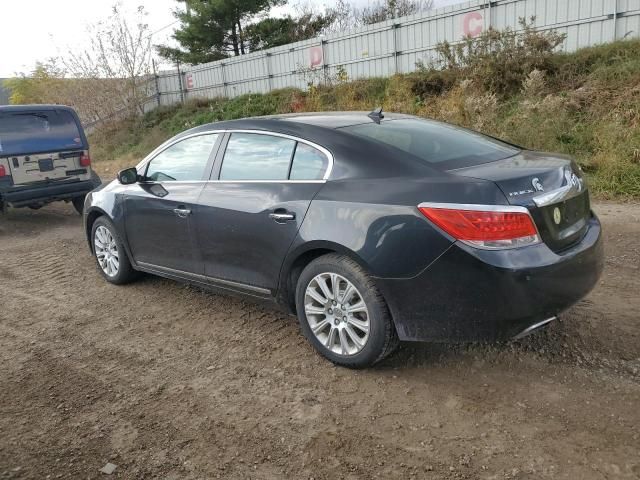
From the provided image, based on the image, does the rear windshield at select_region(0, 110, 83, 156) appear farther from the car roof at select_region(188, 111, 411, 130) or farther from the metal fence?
the metal fence

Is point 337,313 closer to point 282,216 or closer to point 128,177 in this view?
point 282,216

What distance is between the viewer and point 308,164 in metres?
3.63

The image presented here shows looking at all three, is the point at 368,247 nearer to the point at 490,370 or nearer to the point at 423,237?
the point at 423,237

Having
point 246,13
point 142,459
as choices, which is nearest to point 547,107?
point 142,459

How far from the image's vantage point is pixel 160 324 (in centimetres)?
442

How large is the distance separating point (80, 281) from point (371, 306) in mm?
3726

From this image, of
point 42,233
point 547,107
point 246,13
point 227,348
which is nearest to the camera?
point 227,348

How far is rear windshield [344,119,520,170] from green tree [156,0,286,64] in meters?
26.6

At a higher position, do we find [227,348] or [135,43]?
[135,43]

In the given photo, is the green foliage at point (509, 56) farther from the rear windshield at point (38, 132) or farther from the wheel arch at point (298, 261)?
the wheel arch at point (298, 261)

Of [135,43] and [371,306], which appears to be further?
[135,43]

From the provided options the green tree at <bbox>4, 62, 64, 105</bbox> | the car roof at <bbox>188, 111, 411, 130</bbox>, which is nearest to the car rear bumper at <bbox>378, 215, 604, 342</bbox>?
the car roof at <bbox>188, 111, 411, 130</bbox>

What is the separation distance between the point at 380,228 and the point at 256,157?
1292 mm

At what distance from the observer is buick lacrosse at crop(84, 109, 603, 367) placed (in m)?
2.88
